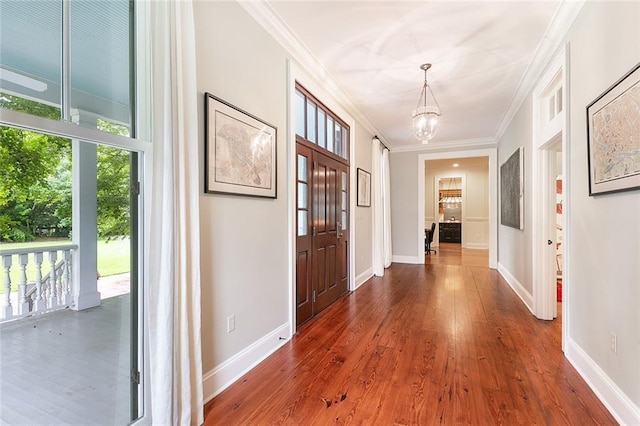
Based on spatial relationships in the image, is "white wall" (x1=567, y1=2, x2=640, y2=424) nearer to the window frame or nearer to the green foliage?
the window frame

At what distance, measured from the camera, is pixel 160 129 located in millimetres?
1519

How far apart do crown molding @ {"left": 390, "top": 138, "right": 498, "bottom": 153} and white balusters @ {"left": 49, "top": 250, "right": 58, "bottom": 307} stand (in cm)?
669

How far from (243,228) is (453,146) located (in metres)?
5.88

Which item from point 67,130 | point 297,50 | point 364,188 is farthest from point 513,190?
point 67,130

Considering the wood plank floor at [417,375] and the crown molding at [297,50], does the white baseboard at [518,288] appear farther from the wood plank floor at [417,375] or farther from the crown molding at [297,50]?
the crown molding at [297,50]

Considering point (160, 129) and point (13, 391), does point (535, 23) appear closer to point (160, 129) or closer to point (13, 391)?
point (160, 129)

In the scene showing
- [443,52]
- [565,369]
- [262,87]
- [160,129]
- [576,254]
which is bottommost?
[565,369]

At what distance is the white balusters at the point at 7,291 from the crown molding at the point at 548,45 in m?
3.67

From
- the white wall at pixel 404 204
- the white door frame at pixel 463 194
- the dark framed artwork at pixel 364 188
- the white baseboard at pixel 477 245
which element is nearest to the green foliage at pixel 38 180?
the dark framed artwork at pixel 364 188

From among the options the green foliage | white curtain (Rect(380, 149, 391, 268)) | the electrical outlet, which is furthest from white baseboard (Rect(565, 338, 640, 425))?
white curtain (Rect(380, 149, 391, 268))

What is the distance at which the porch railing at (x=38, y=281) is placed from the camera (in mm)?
1171

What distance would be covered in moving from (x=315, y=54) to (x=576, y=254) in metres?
2.90

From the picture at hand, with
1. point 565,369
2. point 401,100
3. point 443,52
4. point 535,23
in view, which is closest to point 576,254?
point 565,369

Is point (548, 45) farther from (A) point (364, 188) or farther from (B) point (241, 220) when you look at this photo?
(B) point (241, 220)
